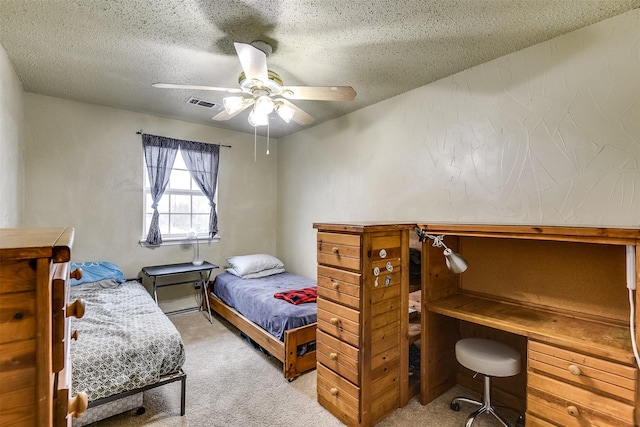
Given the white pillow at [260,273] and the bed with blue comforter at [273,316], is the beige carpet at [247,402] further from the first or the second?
the white pillow at [260,273]

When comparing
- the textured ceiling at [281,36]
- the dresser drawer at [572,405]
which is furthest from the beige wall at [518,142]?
the dresser drawer at [572,405]

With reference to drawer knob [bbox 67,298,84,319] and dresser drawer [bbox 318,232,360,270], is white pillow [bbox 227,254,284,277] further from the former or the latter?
drawer knob [bbox 67,298,84,319]

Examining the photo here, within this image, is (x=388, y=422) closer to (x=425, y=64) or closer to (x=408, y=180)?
(x=408, y=180)

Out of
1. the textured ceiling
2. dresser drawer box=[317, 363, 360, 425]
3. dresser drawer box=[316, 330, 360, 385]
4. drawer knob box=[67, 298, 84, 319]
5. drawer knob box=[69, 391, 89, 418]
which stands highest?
the textured ceiling

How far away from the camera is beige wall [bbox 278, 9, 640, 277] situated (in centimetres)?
179

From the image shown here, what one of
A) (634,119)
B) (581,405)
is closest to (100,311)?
(581,405)

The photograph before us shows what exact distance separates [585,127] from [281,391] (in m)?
2.84

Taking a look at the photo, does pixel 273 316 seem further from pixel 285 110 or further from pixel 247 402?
pixel 285 110

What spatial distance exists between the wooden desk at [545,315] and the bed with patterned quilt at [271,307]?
1.01 metres

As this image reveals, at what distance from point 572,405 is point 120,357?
2536 millimetres

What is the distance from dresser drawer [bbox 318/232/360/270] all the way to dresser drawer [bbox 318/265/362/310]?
0.05 m

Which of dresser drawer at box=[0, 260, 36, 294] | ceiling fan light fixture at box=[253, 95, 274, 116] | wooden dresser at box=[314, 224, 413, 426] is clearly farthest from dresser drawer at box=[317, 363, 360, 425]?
ceiling fan light fixture at box=[253, 95, 274, 116]

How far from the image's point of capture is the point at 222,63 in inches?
93.7

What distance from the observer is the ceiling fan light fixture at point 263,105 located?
212 cm
